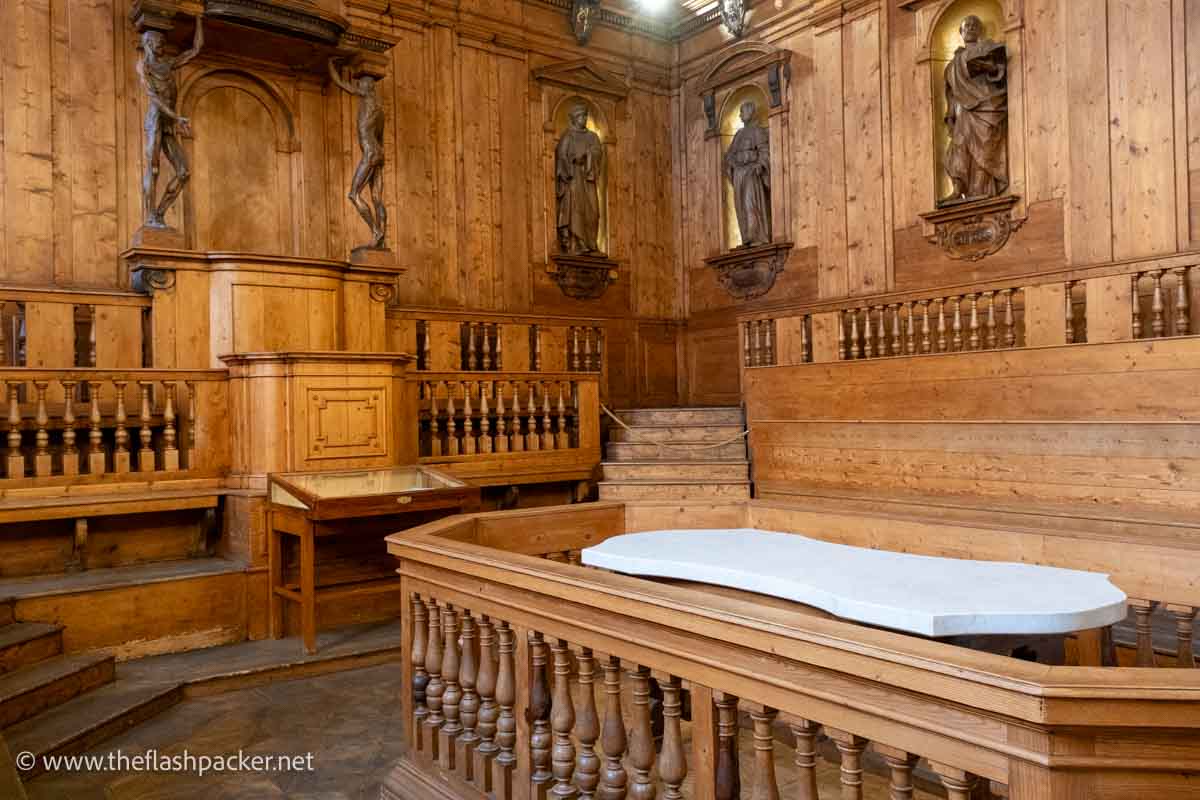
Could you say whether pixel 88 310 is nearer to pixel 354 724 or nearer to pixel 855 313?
pixel 354 724

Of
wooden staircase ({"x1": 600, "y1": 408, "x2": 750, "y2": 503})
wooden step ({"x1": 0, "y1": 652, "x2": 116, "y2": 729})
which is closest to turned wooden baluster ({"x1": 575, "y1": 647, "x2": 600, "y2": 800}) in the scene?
wooden step ({"x1": 0, "y1": 652, "x2": 116, "y2": 729})

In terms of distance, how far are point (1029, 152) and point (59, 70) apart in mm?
7712

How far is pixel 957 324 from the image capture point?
21.6 feet

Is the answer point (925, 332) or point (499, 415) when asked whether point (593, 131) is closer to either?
point (499, 415)

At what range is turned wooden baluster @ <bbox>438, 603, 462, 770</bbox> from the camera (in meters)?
2.73

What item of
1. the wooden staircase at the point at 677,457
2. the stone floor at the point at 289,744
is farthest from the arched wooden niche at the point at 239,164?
the stone floor at the point at 289,744

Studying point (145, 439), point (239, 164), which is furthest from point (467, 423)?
point (239, 164)

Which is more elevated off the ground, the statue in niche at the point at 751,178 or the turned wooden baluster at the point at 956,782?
the statue in niche at the point at 751,178

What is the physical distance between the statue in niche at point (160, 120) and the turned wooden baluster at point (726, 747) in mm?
6104

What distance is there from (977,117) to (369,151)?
16.8 ft

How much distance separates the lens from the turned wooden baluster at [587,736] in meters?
2.20

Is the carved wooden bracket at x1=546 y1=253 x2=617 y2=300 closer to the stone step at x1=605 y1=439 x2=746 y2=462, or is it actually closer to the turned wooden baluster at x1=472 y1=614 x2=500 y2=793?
the stone step at x1=605 y1=439 x2=746 y2=462

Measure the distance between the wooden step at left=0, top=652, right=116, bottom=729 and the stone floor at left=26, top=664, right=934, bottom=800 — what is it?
1.40 feet

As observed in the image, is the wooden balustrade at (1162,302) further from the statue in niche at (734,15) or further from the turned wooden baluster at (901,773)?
the turned wooden baluster at (901,773)
